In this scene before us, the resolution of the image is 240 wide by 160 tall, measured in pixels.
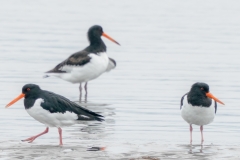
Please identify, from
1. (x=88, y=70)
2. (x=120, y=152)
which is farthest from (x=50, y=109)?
(x=88, y=70)

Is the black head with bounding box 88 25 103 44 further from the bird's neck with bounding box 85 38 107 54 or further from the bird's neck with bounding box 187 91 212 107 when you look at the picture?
the bird's neck with bounding box 187 91 212 107

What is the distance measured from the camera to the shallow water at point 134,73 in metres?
12.0

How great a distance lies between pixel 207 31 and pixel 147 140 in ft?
59.7

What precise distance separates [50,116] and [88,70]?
5.51 meters

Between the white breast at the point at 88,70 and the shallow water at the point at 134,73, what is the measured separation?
418mm

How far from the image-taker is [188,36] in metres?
27.6

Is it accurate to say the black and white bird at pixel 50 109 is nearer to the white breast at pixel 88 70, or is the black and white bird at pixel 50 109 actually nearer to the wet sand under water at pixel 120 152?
the wet sand under water at pixel 120 152

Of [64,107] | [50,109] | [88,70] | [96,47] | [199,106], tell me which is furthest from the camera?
[96,47]

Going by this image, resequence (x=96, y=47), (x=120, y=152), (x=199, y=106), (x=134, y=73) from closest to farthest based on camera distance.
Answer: (x=120, y=152)
(x=199, y=106)
(x=96, y=47)
(x=134, y=73)

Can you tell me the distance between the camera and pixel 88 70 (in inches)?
665

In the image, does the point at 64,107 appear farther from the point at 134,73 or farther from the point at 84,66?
the point at 134,73

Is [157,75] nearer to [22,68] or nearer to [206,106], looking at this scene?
[22,68]

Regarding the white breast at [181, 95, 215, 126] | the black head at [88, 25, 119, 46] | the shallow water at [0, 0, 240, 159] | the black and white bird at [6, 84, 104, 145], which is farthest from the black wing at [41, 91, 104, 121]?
the black head at [88, 25, 119, 46]

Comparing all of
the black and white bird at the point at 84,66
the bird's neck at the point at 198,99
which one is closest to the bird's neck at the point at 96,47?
the black and white bird at the point at 84,66
